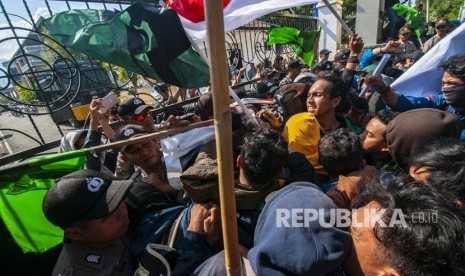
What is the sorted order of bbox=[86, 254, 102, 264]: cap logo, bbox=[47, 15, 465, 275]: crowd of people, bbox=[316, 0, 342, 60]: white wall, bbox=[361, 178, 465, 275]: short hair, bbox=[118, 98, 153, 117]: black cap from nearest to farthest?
bbox=[361, 178, 465, 275]: short hair, bbox=[47, 15, 465, 275]: crowd of people, bbox=[86, 254, 102, 264]: cap logo, bbox=[118, 98, 153, 117]: black cap, bbox=[316, 0, 342, 60]: white wall

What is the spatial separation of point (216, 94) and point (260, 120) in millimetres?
1811

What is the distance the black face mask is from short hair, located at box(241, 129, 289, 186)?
5.52 ft

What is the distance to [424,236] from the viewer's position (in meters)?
0.76

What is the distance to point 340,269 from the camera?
38.3 inches

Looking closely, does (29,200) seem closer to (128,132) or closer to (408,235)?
(128,132)

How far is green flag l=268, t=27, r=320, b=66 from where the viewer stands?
4.70 metres

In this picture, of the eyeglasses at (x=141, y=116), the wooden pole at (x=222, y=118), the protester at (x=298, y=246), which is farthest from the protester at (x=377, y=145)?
the eyeglasses at (x=141, y=116)

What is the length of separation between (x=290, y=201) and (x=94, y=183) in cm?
100

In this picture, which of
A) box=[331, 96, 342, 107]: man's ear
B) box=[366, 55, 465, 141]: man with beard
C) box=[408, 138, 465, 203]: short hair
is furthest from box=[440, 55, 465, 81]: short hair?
box=[408, 138, 465, 203]: short hair

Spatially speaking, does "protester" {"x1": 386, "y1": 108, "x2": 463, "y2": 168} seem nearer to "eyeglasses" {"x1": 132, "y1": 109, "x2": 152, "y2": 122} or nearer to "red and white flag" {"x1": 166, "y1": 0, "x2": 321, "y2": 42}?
"red and white flag" {"x1": 166, "y1": 0, "x2": 321, "y2": 42}

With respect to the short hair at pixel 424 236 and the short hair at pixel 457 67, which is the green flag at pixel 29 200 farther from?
the short hair at pixel 457 67

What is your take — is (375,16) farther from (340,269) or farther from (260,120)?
(340,269)

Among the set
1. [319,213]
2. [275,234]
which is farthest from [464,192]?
[275,234]

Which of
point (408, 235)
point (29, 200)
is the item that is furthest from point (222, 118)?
point (29, 200)
